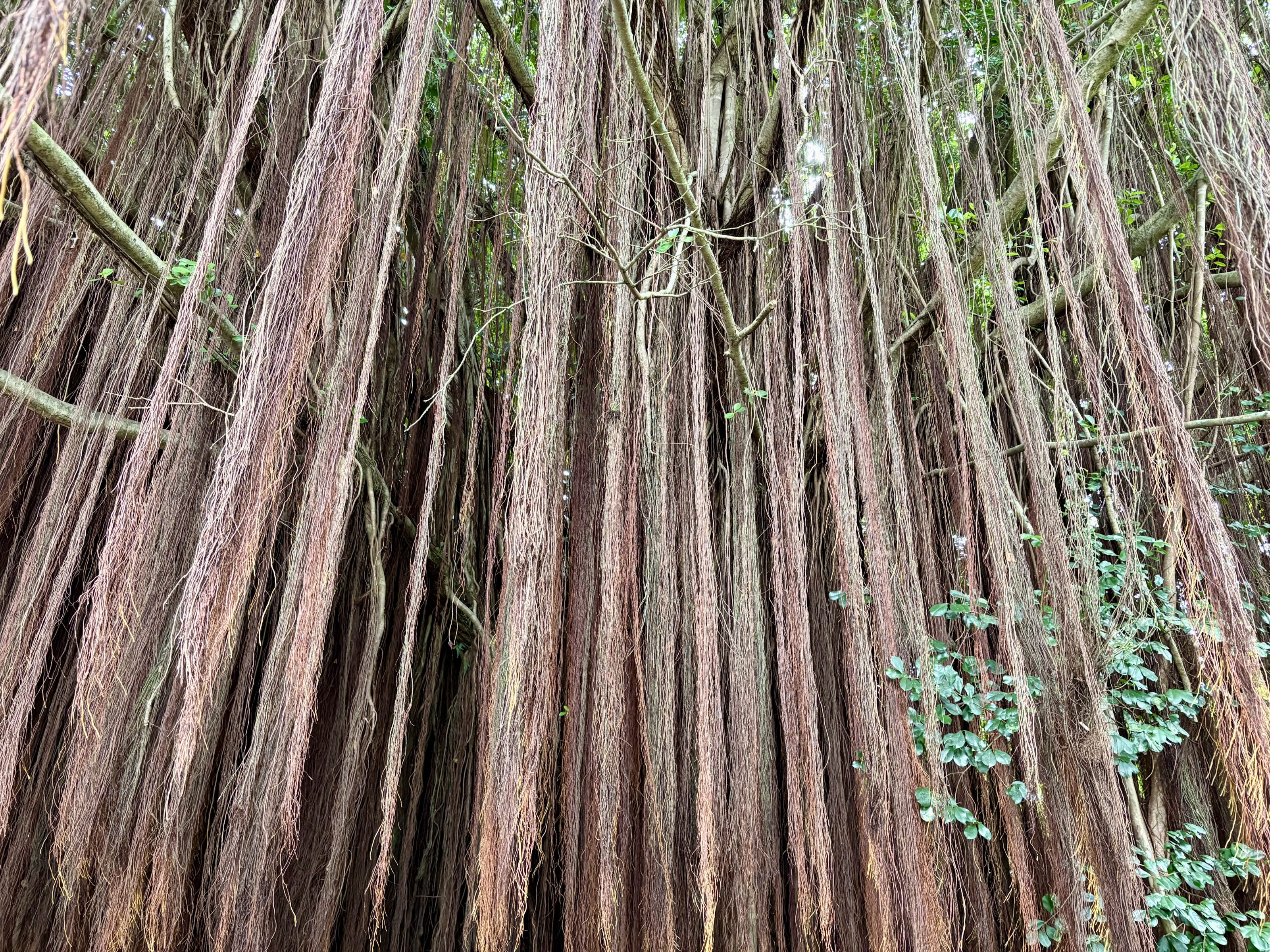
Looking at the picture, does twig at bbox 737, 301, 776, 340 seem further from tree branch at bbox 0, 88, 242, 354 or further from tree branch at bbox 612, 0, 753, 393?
tree branch at bbox 0, 88, 242, 354

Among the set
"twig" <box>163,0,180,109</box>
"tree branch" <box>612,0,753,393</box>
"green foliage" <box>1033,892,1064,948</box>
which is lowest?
"green foliage" <box>1033,892,1064,948</box>

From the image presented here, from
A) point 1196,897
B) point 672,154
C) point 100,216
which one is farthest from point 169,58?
point 1196,897

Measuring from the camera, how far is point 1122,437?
129cm

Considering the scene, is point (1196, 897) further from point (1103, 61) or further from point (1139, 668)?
→ point (1103, 61)

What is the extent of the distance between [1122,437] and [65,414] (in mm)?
1962

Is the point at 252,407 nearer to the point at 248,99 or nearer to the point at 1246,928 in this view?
the point at 248,99

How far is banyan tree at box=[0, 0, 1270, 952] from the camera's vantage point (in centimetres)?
106

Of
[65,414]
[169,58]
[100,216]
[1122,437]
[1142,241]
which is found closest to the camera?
[100,216]

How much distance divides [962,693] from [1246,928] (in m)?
0.61

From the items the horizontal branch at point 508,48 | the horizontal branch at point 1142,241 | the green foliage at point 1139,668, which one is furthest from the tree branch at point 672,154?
the green foliage at point 1139,668

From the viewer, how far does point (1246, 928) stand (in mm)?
1358

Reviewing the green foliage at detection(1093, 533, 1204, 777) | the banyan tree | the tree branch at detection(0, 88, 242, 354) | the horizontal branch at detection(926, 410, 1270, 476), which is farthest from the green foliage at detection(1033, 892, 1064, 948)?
the tree branch at detection(0, 88, 242, 354)

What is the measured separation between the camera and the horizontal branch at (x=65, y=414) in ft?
4.45

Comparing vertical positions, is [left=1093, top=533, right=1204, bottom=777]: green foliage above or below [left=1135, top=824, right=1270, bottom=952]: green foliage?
above
